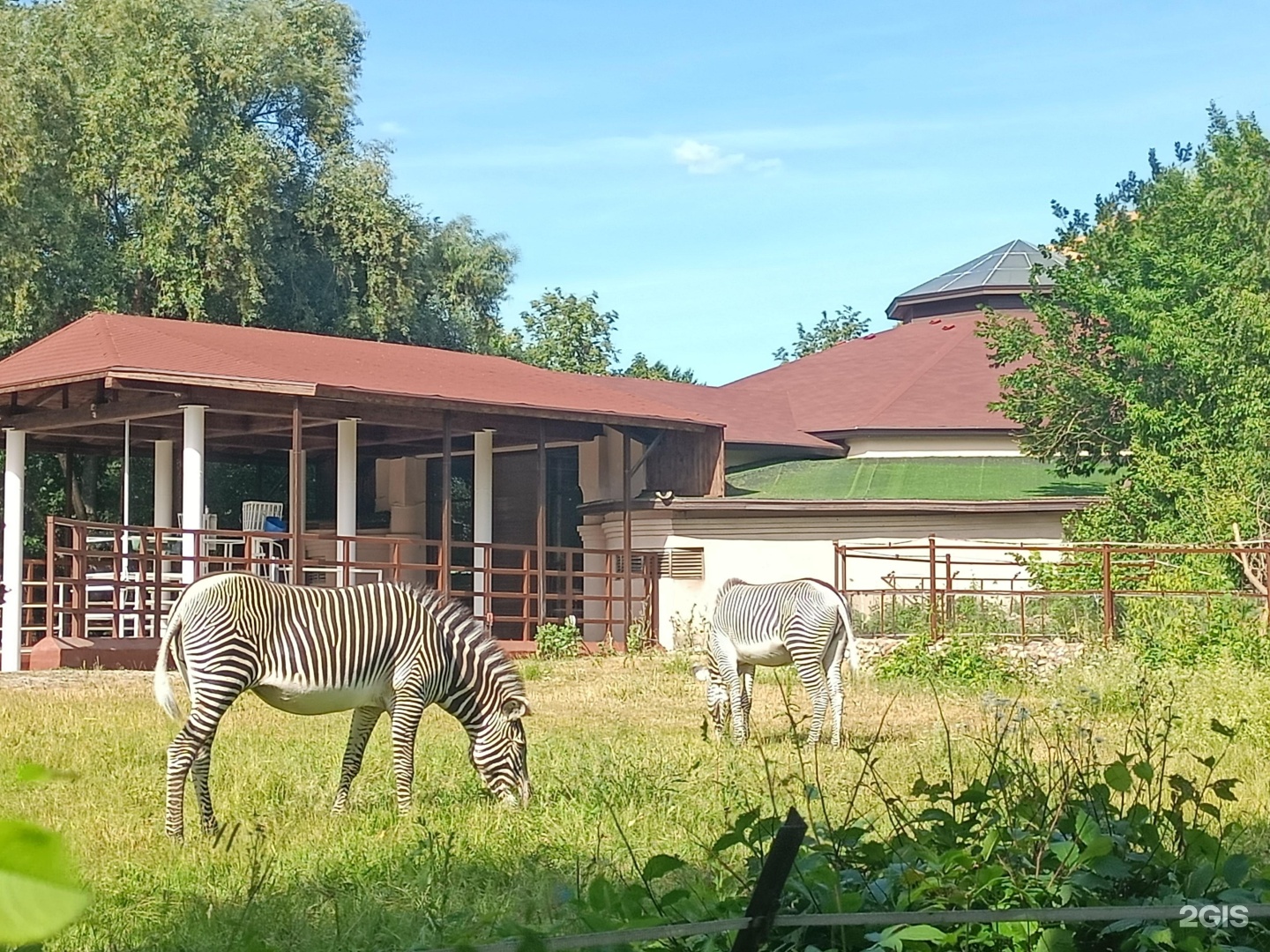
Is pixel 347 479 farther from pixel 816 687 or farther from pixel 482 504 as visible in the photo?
pixel 816 687

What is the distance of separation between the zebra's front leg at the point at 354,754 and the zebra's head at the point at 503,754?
65 cm

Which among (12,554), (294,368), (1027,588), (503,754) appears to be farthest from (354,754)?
(1027,588)

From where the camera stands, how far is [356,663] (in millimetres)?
8961

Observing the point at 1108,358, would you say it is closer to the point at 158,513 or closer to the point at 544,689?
the point at 544,689

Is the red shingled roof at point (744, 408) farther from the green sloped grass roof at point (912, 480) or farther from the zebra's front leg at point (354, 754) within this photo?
the zebra's front leg at point (354, 754)

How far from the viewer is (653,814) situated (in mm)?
8250

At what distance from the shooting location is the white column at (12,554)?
806 inches

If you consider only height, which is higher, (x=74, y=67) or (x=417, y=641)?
(x=74, y=67)

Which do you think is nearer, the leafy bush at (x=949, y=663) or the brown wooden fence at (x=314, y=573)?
the leafy bush at (x=949, y=663)

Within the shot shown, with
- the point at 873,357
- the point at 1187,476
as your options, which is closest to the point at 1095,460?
the point at 1187,476

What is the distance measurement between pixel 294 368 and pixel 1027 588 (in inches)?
477

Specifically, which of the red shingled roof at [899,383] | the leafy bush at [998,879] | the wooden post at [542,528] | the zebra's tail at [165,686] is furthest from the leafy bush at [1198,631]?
the leafy bush at [998,879]

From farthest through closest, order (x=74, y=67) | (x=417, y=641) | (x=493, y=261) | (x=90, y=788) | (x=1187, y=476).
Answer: (x=493, y=261), (x=74, y=67), (x=1187, y=476), (x=90, y=788), (x=417, y=641)

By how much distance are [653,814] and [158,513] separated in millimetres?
17234
